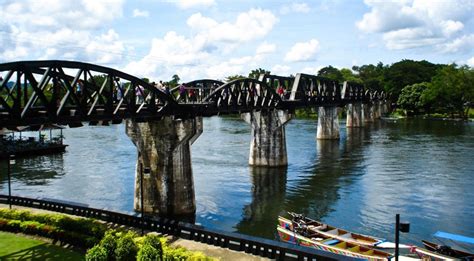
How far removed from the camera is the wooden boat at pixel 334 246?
2691 centimetres

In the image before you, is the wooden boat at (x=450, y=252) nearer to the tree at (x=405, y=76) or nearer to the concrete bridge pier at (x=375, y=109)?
the concrete bridge pier at (x=375, y=109)

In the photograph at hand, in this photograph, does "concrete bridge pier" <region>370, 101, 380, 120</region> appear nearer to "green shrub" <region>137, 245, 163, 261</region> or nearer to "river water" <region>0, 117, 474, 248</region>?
"river water" <region>0, 117, 474, 248</region>

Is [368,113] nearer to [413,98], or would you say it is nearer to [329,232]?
[413,98]

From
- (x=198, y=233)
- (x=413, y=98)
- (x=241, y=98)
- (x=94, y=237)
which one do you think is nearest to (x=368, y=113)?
(x=413, y=98)

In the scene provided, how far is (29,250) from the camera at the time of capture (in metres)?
23.0

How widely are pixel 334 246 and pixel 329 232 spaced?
2168mm

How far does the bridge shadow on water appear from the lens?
38.6 metres

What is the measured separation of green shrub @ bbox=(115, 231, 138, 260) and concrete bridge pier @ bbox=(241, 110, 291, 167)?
4157 cm

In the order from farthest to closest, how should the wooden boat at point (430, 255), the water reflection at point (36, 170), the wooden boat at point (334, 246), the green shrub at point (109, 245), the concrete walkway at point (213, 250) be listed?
1. the water reflection at point (36, 170)
2. the wooden boat at point (334, 246)
3. the wooden boat at point (430, 255)
4. the concrete walkway at point (213, 250)
5. the green shrub at point (109, 245)

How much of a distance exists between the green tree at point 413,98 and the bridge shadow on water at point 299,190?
303ft

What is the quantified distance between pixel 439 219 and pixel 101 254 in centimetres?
3007

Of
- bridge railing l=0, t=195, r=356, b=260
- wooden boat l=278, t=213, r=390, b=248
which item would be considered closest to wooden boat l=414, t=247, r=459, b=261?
wooden boat l=278, t=213, r=390, b=248

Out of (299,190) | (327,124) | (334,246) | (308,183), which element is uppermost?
(327,124)

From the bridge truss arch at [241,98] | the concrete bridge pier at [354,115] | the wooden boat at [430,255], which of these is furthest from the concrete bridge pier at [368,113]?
the wooden boat at [430,255]
